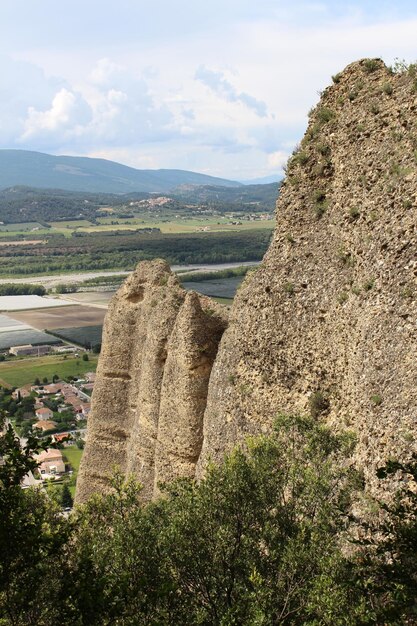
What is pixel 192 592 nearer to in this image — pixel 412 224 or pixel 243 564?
pixel 243 564

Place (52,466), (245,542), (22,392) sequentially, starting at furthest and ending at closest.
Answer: (22,392) → (52,466) → (245,542)

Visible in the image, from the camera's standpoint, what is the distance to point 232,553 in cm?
2106

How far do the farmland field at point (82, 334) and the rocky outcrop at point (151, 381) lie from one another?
13302cm

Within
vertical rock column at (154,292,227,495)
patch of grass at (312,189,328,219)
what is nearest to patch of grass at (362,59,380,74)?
patch of grass at (312,189,328,219)

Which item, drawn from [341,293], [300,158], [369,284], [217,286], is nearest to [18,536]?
[369,284]

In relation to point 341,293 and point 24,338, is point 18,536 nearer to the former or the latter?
point 341,293

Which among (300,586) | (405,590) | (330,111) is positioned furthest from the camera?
(330,111)

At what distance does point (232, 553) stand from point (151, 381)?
728 inches

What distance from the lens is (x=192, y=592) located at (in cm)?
2116

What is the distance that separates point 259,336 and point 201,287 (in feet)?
471

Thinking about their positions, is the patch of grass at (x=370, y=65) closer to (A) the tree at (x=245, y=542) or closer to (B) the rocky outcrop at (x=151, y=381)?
(B) the rocky outcrop at (x=151, y=381)

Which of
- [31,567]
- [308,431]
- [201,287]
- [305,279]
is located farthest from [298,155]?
[201,287]

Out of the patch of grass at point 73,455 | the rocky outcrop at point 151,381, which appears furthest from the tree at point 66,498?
the rocky outcrop at point 151,381

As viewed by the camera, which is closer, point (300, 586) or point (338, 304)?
point (300, 586)
